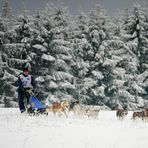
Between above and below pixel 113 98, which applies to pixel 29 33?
above

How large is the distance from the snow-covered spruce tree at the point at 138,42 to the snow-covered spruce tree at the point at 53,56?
682 cm

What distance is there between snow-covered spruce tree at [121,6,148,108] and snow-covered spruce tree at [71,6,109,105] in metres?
2.94

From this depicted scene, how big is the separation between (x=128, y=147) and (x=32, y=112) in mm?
6585

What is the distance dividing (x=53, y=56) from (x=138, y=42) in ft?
32.5

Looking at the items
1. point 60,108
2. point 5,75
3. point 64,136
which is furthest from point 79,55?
point 64,136

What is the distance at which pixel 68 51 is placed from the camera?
131ft

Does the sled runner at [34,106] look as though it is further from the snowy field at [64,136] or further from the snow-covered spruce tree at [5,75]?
the snow-covered spruce tree at [5,75]

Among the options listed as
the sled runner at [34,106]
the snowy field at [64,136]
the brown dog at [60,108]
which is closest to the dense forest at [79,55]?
the brown dog at [60,108]

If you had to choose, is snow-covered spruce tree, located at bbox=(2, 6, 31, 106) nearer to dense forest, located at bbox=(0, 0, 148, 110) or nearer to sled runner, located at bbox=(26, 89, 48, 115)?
dense forest, located at bbox=(0, 0, 148, 110)

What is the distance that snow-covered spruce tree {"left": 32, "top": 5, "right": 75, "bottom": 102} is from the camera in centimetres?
3834

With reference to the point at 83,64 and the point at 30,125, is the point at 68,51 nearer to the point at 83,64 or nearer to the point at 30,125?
the point at 83,64

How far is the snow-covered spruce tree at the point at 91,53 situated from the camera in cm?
3978

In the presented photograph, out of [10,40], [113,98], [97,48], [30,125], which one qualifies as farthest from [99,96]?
[30,125]

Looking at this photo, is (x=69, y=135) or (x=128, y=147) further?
(x=69, y=135)
